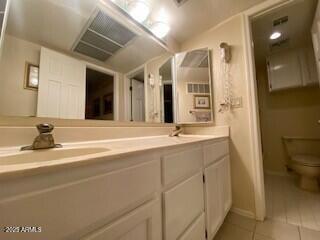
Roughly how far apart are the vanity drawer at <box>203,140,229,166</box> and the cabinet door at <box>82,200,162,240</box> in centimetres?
52

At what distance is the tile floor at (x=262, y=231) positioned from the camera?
1116mm

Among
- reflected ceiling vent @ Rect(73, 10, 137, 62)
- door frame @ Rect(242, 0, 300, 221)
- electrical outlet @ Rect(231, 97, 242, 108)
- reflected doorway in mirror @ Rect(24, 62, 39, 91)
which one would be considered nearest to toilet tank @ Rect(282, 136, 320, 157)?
door frame @ Rect(242, 0, 300, 221)

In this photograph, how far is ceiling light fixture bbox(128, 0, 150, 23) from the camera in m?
1.29

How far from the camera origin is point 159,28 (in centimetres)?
154

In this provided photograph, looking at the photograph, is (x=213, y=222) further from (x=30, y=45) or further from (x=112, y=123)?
(x=30, y=45)

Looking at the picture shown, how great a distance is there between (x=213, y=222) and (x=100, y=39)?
152 centimetres

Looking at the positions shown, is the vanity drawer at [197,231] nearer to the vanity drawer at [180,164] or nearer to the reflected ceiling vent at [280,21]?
the vanity drawer at [180,164]

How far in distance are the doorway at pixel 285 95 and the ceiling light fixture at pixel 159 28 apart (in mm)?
799

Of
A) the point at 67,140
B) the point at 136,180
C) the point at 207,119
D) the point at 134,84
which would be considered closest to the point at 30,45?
the point at 67,140

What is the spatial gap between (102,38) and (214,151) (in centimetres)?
121

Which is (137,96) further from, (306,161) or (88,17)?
(306,161)

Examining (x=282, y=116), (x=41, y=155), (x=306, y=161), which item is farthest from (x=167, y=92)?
(x=282, y=116)

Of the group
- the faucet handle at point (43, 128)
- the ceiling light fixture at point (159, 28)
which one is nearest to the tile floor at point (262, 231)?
the faucet handle at point (43, 128)

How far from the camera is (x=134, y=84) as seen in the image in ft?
4.54
